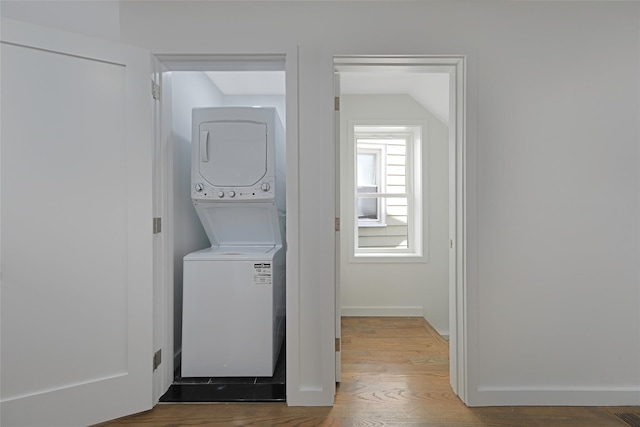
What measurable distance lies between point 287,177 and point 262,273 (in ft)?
2.37

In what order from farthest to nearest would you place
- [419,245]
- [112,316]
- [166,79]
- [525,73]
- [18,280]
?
[419,245], [166,79], [525,73], [112,316], [18,280]

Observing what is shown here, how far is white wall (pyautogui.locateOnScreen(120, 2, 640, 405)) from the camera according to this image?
6.42 ft

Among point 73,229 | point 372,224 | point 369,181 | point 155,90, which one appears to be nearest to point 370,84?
point 369,181

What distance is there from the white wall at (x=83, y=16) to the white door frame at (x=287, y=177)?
0.33 m

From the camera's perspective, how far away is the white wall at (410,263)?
145 inches

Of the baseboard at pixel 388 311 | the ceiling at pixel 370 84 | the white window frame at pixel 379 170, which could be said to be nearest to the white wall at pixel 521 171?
the ceiling at pixel 370 84

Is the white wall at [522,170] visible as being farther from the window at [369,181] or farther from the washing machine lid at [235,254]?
the window at [369,181]

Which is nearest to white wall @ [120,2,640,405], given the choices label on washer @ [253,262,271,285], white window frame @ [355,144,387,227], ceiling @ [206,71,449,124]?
label on washer @ [253,262,271,285]

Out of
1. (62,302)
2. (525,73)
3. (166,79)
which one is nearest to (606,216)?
(525,73)

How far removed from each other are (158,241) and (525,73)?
241cm

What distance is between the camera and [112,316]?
184 centimetres

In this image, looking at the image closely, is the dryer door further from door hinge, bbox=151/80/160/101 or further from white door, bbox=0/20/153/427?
white door, bbox=0/20/153/427

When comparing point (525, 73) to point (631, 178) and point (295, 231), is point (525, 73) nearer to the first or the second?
point (631, 178)

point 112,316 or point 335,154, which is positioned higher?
point 335,154
